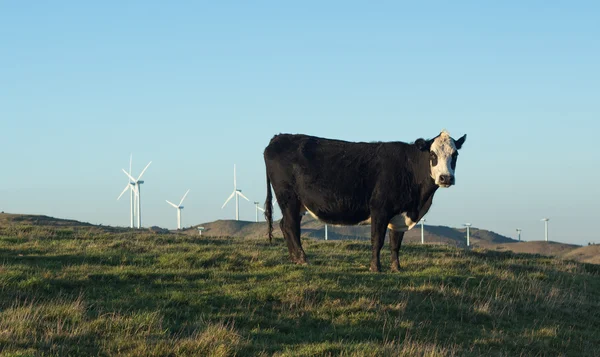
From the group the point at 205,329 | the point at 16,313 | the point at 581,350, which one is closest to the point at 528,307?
the point at 581,350

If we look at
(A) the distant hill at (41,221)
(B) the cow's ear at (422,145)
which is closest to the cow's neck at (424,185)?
(B) the cow's ear at (422,145)

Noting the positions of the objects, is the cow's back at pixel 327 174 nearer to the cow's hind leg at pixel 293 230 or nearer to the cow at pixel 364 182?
the cow at pixel 364 182

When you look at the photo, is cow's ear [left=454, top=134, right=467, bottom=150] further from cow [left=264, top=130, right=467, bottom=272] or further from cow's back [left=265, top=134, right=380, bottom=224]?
cow's back [left=265, top=134, right=380, bottom=224]

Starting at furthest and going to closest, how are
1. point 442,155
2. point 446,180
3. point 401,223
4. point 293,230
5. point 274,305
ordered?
A: point 293,230
point 401,223
point 442,155
point 446,180
point 274,305

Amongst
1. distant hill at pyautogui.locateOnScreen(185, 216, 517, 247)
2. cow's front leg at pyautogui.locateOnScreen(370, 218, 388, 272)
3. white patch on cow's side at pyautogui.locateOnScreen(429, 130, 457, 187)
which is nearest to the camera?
white patch on cow's side at pyautogui.locateOnScreen(429, 130, 457, 187)

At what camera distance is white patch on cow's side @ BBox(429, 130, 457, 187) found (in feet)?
54.7

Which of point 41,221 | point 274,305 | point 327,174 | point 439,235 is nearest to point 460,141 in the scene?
point 327,174

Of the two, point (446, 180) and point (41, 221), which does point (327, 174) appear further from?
point (41, 221)

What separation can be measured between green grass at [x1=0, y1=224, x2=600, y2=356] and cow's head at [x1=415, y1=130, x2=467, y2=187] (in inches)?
79.6

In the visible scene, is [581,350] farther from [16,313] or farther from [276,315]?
[16,313]

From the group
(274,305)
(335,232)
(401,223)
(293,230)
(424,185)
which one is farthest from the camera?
(335,232)

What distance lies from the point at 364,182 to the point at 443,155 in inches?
72.3

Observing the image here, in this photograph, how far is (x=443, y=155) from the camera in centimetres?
1678

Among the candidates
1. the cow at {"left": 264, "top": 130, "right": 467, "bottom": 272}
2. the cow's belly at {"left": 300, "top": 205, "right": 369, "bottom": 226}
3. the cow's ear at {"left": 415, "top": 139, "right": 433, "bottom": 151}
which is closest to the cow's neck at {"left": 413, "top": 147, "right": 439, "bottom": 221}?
the cow at {"left": 264, "top": 130, "right": 467, "bottom": 272}
